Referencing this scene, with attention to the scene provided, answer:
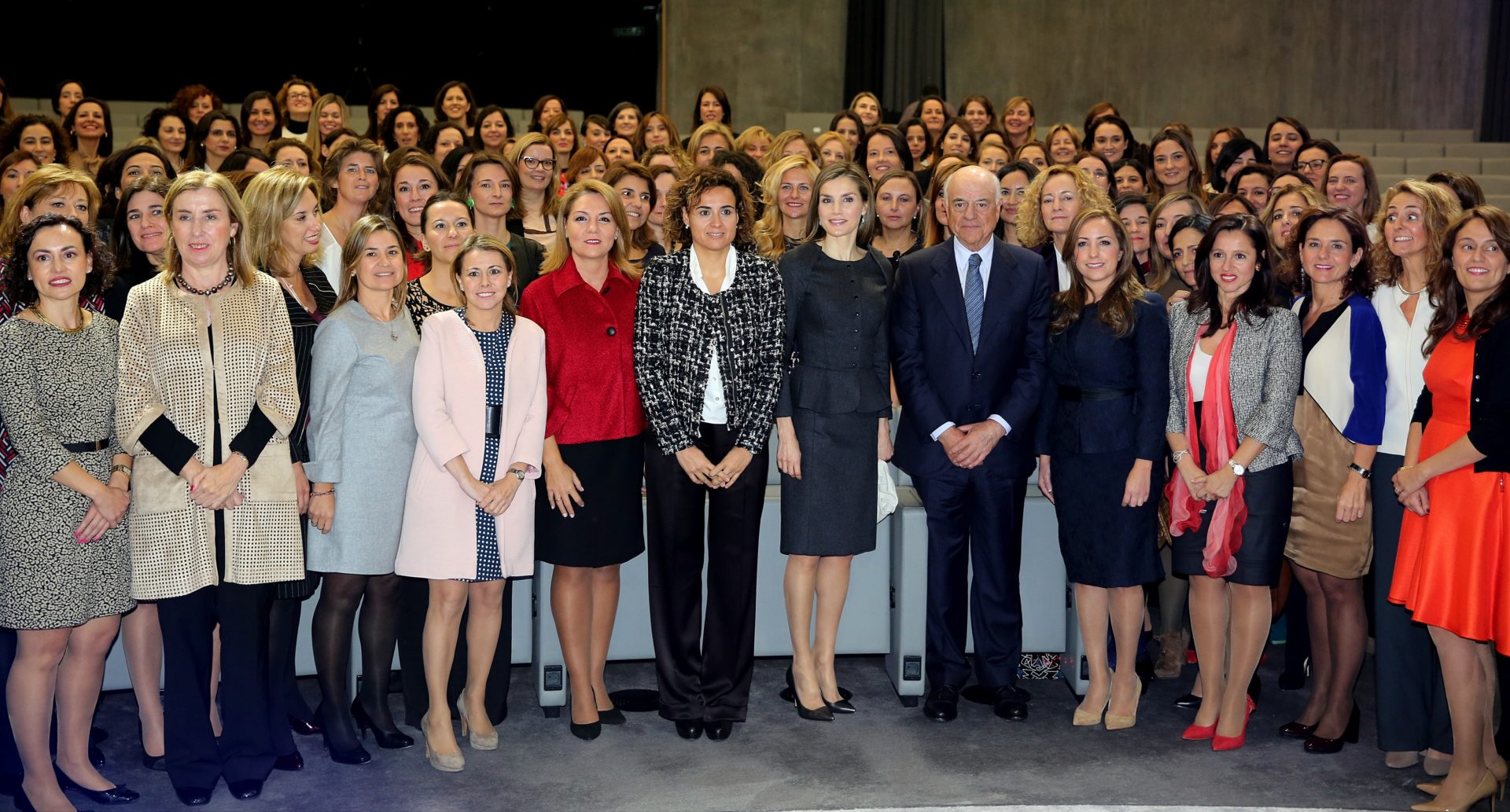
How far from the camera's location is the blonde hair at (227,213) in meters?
3.52

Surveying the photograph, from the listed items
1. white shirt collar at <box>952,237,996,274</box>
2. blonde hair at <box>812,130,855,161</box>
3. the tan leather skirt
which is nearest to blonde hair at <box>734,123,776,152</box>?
blonde hair at <box>812,130,855,161</box>

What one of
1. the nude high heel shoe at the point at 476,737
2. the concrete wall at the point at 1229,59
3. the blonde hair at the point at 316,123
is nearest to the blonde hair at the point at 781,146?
the blonde hair at the point at 316,123

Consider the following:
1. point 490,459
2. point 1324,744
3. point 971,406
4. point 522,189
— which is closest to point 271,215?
point 490,459

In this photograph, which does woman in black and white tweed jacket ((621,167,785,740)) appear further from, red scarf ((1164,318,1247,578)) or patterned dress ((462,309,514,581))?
red scarf ((1164,318,1247,578))

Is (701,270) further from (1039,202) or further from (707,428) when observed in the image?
(1039,202)

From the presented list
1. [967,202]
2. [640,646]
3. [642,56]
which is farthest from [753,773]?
[642,56]

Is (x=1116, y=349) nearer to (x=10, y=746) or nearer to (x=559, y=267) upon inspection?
(x=559, y=267)

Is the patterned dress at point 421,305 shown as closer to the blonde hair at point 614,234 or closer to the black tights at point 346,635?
the blonde hair at point 614,234

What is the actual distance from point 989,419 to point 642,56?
8.40 metres

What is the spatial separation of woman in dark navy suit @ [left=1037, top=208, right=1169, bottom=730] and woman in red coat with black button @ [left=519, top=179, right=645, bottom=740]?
4.45ft

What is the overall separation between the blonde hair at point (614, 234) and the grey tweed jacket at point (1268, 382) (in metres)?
1.85

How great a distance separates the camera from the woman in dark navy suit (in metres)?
4.12

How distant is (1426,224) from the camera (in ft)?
12.7

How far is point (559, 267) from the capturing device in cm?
405
